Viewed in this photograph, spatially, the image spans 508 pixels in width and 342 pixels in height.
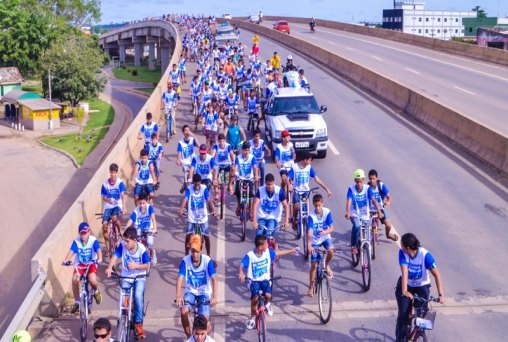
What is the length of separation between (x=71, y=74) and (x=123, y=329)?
2237 inches

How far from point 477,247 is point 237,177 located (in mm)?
5127

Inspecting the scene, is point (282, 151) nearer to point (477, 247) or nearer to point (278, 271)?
point (278, 271)

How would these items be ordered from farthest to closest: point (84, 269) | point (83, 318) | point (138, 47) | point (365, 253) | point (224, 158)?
1. point (138, 47)
2. point (224, 158)
3. point (365, 253)
4. point (84, 269)
5. point (83, 318)

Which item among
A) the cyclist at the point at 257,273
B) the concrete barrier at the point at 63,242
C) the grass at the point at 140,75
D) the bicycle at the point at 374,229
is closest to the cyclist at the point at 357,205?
the bicycle at the point at 374,229

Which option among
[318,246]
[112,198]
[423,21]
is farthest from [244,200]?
[423,21]

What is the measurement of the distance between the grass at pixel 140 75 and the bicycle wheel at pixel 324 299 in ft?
288

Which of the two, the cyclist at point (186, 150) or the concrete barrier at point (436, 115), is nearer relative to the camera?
the cyclist at point (186, 150)

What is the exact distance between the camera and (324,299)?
983 cm

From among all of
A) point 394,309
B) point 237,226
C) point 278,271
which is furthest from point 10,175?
point 394,309

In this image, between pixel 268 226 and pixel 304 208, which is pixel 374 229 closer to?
pixel 304 208

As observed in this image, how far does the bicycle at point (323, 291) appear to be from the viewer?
31.7 ft

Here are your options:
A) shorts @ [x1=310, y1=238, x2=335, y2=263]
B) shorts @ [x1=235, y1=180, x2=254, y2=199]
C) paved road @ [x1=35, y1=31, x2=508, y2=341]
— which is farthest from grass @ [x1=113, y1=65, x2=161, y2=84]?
shorts @ [x1=310, y1=238, x2=335, y2=263]

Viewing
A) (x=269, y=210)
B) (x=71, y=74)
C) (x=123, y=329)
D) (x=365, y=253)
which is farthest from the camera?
(x=71, y=74)

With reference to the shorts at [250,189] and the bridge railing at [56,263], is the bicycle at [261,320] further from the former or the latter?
the shorts at [250,189]
